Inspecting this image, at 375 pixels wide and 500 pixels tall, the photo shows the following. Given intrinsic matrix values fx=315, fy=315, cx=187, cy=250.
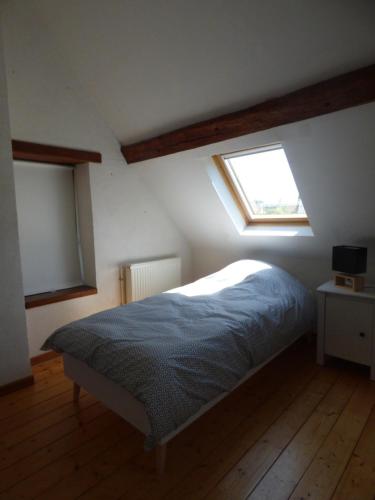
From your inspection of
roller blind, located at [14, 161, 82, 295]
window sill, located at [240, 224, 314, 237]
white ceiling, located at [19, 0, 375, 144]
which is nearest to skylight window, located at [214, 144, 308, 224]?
window sill, located at [240, 224, 314, 237]

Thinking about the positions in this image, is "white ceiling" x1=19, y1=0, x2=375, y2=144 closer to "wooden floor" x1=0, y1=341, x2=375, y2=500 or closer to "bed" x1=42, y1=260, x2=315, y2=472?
"bed" x1=42, y1=260, x2=315, y2=472

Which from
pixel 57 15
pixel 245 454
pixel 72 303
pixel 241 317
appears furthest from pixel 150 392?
pixel 57 15

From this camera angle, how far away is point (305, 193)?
100 inches

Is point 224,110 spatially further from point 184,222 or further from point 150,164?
point 184,222

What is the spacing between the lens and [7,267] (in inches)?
87.7

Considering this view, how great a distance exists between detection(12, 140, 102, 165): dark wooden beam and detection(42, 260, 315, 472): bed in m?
1.44

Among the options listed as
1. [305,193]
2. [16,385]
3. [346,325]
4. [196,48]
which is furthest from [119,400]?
[196,48]

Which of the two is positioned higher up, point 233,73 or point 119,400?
point 233,73

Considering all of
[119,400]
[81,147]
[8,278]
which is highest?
[81,147]

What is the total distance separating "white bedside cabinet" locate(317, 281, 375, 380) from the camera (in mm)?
2365

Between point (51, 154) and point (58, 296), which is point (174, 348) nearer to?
point (58, 296)

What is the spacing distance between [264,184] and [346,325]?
4.84 ft

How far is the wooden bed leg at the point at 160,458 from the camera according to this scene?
1530mm

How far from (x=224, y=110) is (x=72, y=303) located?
7.06 feet
